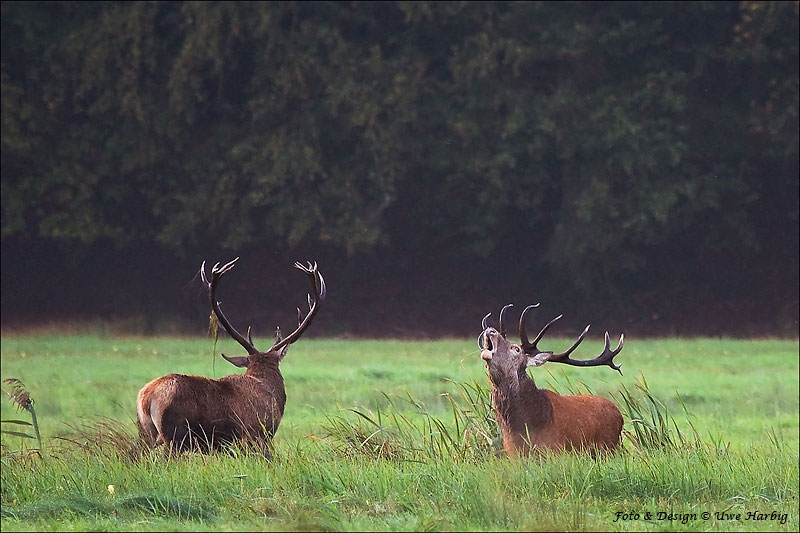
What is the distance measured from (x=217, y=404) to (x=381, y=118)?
20.3 metres

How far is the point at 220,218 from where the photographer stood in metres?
27.1

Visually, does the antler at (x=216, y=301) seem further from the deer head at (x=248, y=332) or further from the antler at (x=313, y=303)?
the antler at (x=313, y=303)

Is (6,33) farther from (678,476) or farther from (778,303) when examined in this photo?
(678,476)

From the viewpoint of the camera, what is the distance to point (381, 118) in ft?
91.6

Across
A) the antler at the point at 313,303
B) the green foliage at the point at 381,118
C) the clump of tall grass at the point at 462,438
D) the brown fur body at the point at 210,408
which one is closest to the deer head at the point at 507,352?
the clump of tall grass at the point at 462,438

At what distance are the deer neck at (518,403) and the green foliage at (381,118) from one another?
755 inches

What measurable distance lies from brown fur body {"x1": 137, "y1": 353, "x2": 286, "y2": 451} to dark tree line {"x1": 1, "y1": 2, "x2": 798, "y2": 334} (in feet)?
59.9

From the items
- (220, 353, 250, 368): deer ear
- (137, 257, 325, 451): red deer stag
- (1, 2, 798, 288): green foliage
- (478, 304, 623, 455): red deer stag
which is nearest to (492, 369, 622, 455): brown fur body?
(478, 304, 623, 455): red deer stag

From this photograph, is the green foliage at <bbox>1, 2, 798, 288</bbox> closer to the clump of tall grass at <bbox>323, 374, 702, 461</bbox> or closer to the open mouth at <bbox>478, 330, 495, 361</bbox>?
the clump of tall grass at <bbox>323, 374, 702, 461</bbox>

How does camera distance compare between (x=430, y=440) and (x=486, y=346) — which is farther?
(x=430, y=440)

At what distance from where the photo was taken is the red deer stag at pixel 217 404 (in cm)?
780

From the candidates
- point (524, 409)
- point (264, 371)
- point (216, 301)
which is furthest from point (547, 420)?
point (216, 301)

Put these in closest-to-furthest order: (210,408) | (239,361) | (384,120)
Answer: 1. (210,408)
2. (239,361)
3. (384,120)

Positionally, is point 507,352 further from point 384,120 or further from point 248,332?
point 384,120
